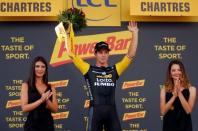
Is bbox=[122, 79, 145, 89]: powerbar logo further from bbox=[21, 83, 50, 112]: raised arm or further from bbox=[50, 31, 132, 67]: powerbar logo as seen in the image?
bbox=[21, 83, 50, 112]: raised arm

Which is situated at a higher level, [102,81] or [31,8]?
[31,8]

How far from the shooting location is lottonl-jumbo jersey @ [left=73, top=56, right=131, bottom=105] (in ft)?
17.9

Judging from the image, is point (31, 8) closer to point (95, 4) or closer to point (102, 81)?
point (95, 4)

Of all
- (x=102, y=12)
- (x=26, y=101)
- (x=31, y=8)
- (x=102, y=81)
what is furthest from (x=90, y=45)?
(x=26, y=101)

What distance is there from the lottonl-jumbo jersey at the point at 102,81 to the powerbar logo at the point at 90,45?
3.98ft


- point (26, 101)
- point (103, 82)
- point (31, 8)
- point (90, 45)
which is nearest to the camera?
point (26, 101)

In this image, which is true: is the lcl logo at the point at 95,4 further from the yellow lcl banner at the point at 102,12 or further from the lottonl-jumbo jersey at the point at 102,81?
the lottonl-jumbo jersey at the point at 102,81

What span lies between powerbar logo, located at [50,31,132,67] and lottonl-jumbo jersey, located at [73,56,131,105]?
1.21 m

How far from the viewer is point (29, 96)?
539 cm

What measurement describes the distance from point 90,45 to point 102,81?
4.64ft

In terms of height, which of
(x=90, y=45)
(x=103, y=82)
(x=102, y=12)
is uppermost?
(x=102, y=12)

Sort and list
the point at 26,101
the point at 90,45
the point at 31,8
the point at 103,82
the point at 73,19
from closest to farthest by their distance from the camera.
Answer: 1. the point at 26,101
2. the point at 103,82
3. the point at 73,19
4. the point at 31,8
5. the point at 90,45

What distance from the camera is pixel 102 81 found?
18.0 feet

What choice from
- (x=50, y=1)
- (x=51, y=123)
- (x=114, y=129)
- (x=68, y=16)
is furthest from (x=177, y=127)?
(x=50, y=1)
